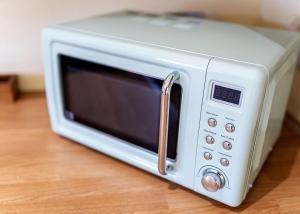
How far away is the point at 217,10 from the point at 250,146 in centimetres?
62

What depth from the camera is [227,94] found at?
0.54 m

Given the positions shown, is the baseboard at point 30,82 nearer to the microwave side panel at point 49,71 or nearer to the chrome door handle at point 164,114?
the microwave side panel at point 49,71

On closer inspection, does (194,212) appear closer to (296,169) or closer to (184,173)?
(184,173)

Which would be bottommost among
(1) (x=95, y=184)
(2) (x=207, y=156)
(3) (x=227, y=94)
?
(1) (x=95, y=184)

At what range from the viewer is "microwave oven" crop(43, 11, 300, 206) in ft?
1.78

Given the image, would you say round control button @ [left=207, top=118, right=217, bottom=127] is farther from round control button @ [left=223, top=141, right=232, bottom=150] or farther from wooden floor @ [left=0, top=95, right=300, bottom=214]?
wooden floor @ [left=0, top=95, right=300, bottom=214]

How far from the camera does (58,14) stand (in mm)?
985

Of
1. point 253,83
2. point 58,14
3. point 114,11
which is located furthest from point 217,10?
point 253,83

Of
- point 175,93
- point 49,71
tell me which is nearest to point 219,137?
point 175,93

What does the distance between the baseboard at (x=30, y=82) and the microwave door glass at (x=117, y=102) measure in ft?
1.04

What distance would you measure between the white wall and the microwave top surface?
17cm

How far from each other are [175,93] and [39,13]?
59 centimetres

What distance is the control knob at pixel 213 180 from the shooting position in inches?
23.2

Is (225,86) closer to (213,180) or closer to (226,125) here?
(226,125)
